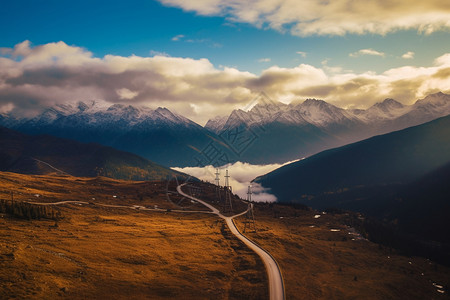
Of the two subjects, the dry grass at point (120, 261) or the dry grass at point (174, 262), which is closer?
the dry grass at point (120, 261)

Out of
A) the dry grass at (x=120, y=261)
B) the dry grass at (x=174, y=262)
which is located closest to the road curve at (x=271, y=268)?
the dry grass at (x=174, y=262)

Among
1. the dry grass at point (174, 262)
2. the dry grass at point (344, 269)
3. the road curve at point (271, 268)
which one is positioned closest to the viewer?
the dry grass at point (174, 262)

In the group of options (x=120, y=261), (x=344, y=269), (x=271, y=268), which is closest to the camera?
(x=120, y=261)

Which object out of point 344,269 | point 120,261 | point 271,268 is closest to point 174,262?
point 120,261

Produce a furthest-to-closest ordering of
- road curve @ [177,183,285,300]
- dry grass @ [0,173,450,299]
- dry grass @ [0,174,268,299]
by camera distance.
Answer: road curve @ [177,183,285,300] → dry grass @ [0,173,450,299] → dry grass @ [0,174,268,299]

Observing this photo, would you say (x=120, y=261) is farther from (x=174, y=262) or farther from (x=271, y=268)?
(x=271, y=268)

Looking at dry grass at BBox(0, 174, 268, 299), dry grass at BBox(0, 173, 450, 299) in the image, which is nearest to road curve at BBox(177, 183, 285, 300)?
dry grass at BBox(0, 173, 450, 299)

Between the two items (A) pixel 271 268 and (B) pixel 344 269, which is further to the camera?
(B) pixel 344 269

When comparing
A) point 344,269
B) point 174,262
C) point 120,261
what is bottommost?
point 344,269

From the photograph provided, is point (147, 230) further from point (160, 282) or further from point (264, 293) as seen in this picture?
point (264, 293)

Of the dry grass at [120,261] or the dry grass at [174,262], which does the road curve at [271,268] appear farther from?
the dry grass at [120,261]

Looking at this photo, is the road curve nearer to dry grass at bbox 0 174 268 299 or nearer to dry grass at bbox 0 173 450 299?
dry grass at bbox 0 173 450 299
